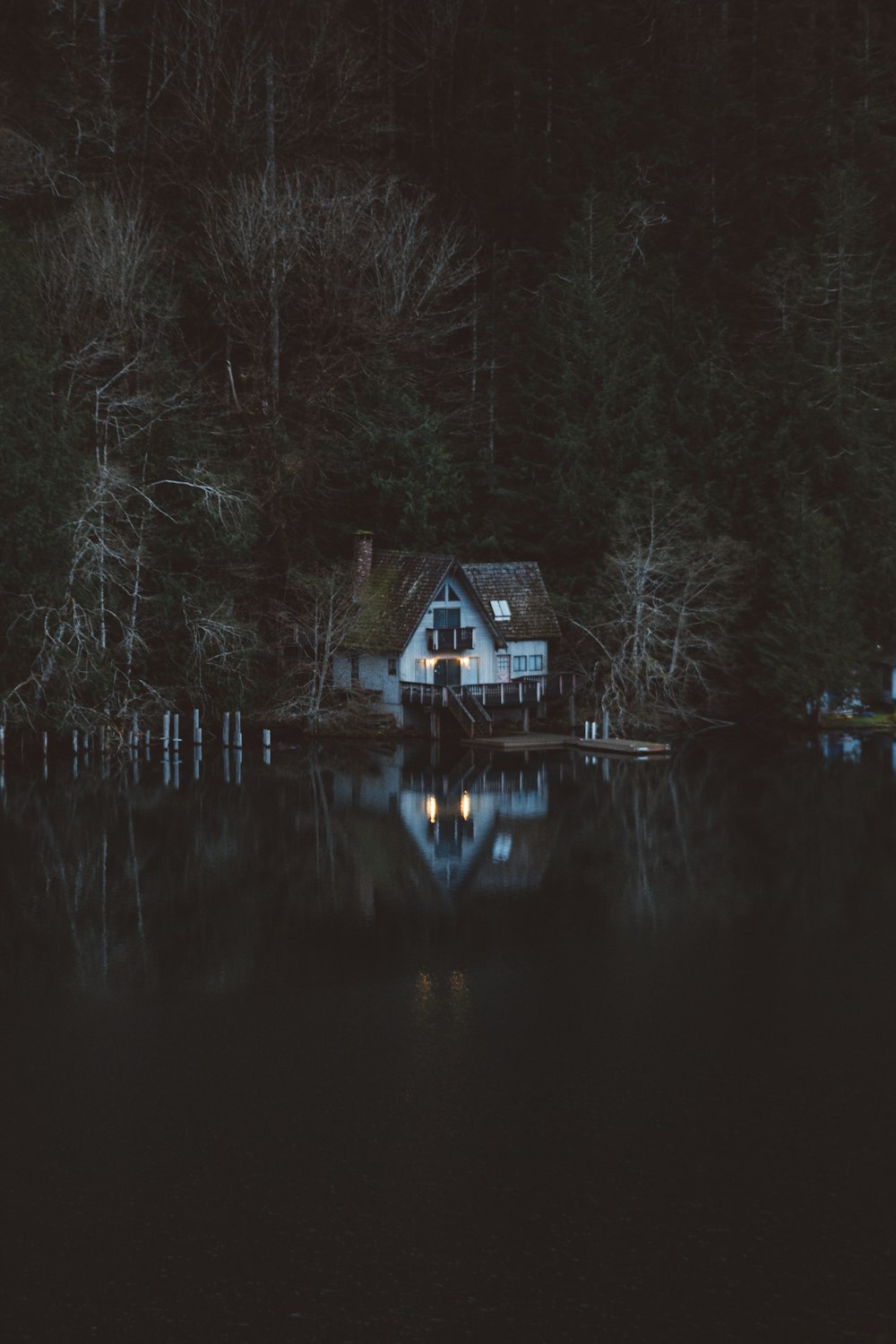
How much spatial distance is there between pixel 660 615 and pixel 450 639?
9.37 meters

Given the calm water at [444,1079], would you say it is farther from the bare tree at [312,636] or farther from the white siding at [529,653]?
the white siding at [529,653]

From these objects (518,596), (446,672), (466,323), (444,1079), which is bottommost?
(444,1079)

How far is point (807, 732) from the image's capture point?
64500mm

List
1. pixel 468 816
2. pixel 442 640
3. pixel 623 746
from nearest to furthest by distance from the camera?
1. pixel 468 816
2. pixel 623 746
3. pixel 442 640

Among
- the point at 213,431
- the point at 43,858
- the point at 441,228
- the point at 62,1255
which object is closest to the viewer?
the point at 62,1255

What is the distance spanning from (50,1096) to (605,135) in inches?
2576

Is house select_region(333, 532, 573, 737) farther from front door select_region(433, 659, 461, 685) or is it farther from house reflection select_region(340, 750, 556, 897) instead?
house reflection select_region(340, 750, 556, 897)

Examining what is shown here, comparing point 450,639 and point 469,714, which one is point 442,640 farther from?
point 469,714

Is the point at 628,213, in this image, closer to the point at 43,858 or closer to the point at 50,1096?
the point at 43,858

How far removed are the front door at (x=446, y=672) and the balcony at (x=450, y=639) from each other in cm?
46

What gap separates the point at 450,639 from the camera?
62.9m

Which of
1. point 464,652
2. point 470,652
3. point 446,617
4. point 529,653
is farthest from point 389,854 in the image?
point 529,653

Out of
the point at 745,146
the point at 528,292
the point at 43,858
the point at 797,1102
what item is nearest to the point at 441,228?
the point at 528,292

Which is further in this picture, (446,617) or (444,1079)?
(446,617)
